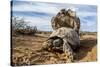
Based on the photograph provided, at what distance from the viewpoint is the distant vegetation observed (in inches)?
76.8

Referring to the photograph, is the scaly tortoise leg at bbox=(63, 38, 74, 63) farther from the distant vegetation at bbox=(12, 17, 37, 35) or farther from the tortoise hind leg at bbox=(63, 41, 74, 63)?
the distant vegetation at bbox=(12, 17, 37, 35)

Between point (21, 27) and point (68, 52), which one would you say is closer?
point (21, 27)

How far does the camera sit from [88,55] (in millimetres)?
2201

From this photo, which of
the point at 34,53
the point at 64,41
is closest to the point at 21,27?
the point at 34,53

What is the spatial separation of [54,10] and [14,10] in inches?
17.8

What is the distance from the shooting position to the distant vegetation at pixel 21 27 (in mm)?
1951

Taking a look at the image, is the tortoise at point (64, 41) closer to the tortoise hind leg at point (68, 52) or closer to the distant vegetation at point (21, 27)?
the tortoise hind leg at point (68, 52)

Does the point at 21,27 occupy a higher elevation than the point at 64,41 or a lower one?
higher

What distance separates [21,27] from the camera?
198 cm

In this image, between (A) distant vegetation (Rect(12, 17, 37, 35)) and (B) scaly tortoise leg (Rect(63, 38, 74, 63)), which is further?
→ (B) scaly tortoise leg (Rect(63, 38, 74, 63))

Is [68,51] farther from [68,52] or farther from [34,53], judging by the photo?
[34,53]

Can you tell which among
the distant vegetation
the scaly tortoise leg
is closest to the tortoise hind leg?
the scaly tortoise leg

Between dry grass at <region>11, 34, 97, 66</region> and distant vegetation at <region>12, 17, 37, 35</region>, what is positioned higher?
distant vegetation at <region>12, 17, 37, 35</region>
